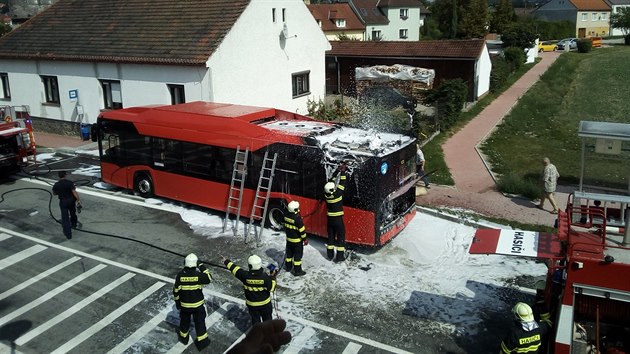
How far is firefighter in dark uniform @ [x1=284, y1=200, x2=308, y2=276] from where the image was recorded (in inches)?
436

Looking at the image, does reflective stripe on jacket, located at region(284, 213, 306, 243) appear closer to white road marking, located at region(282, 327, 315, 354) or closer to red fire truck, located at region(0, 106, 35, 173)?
white road marking, located at region(282, 327, 315, 354)

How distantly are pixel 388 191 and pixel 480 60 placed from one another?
71.1 ft

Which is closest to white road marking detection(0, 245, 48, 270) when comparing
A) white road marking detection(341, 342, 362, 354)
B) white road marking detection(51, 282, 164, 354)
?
white road marking detection(51, 282, 164, 354)

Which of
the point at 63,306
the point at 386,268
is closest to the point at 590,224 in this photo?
the point at 386,268

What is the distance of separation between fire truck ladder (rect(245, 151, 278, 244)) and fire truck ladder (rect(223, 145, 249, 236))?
0.36m

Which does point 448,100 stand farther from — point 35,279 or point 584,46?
point 584,46

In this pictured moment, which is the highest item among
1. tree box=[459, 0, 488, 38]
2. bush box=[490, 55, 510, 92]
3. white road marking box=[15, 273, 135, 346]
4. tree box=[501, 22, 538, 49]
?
tree box=[459, 0, 488, 38]

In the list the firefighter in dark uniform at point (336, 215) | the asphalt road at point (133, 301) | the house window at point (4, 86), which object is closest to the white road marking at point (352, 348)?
the asphalt road at point (133, 301)

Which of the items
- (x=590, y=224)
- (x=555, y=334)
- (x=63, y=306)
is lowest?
(x=63, y=306)

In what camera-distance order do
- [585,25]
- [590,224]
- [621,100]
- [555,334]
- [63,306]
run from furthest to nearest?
[585,25] < [621,100] < [63,306] < [590,224] < [555,334]

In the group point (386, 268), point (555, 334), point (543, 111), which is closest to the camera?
point (555, 334)

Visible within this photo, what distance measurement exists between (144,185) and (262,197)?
435 cm

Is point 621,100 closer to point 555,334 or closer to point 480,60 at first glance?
point 480,60

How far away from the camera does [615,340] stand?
309 inches
